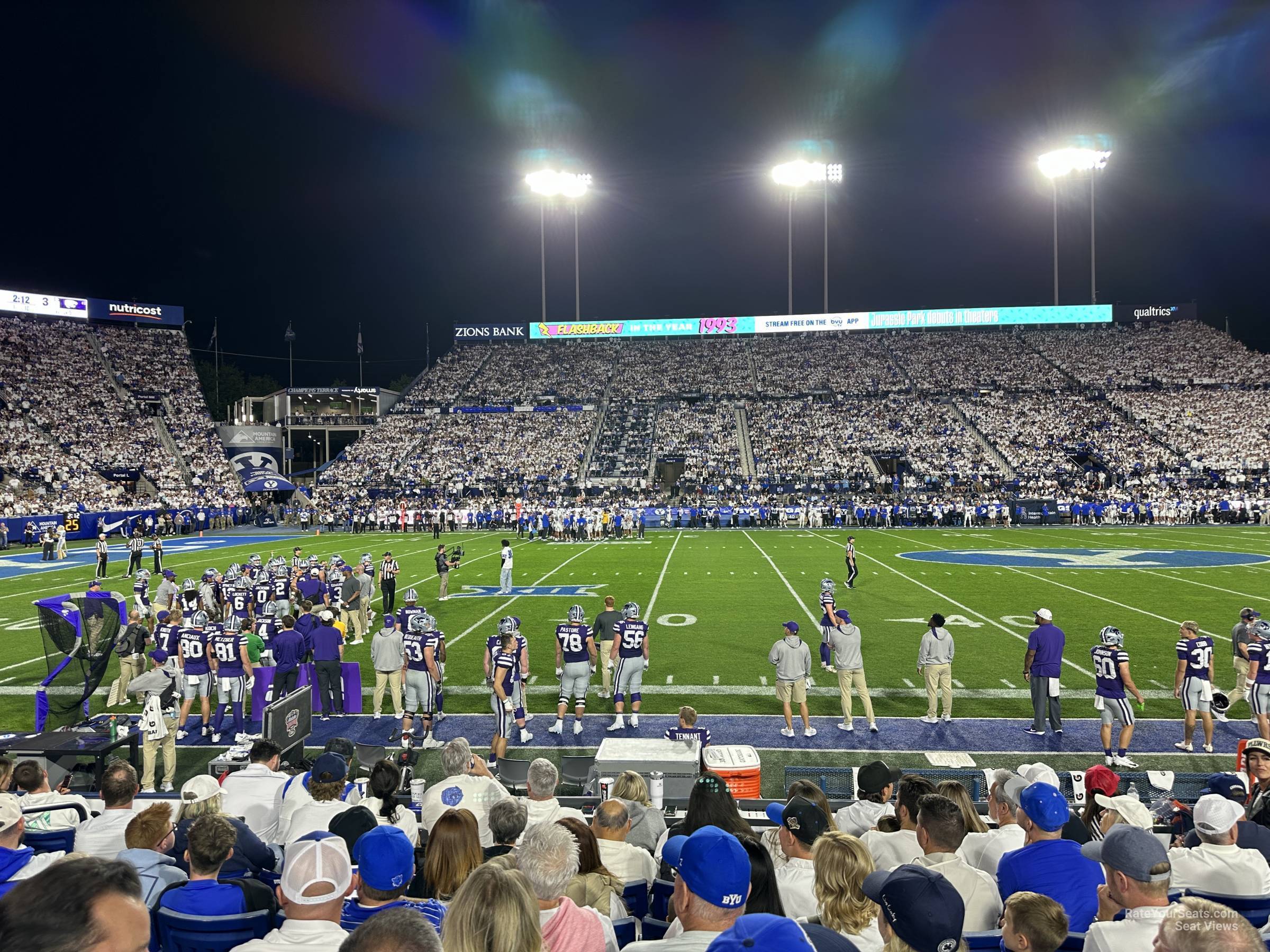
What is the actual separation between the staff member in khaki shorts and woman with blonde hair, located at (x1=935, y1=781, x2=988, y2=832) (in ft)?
16.0

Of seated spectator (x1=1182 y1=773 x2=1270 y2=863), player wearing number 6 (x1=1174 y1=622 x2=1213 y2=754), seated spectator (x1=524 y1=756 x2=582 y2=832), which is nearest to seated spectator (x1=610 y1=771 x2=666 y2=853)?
seated spectator (x1=524 y1=756 x2=582 y2=832)

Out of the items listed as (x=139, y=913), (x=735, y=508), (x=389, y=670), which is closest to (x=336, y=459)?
(x=735, y=508)

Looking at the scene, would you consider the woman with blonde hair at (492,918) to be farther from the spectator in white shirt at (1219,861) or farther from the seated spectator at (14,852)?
the spectator in white shirt at (1219,861)

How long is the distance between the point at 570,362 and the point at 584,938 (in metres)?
66.1

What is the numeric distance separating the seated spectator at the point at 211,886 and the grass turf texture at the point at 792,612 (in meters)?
5.68

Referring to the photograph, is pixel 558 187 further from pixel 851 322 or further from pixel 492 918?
pixel 492 918

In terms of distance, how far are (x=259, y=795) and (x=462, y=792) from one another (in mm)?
1665

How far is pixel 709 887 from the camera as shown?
2.62 m

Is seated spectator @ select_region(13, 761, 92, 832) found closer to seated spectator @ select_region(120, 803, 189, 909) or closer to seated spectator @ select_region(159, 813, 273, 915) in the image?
seated spectator @ select_region(120, 803, 189, 909)

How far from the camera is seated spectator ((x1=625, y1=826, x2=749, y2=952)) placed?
103 inches

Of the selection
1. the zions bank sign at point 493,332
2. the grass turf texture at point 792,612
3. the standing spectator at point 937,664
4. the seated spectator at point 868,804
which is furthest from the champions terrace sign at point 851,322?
the seated spectator at point 868,804

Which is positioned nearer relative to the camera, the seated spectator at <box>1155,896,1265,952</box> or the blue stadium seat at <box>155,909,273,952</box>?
the seated spectator at <box>1155,896,1265,952</box>

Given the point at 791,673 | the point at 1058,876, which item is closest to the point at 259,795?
the point at 1058,876

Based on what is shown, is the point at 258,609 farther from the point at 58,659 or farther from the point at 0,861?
the point at 0,861
